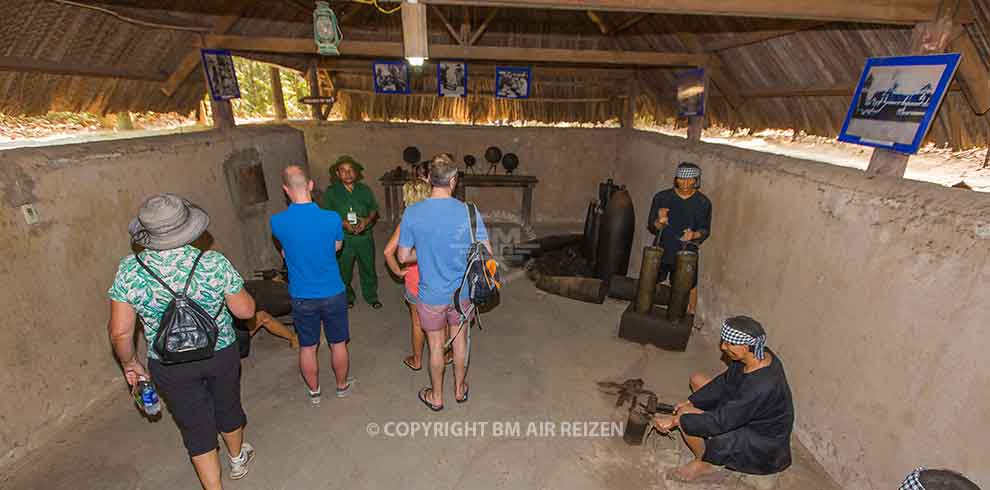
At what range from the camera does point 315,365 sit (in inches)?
118

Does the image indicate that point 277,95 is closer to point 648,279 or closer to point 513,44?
point 513,44

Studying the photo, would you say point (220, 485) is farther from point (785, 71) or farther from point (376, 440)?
point (785, 71)

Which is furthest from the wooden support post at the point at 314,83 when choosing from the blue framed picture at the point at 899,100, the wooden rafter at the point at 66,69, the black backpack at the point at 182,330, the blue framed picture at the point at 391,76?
the blue framed picture at the point at 899,100

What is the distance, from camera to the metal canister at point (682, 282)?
12.3 ft

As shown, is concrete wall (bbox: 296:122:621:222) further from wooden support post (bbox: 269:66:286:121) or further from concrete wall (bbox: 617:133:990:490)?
concrete wall (bbox: 617:133:990:490)

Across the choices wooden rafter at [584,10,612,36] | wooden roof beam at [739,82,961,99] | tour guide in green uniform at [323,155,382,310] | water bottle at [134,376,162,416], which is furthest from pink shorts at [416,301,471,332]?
wooden rafter at [584,10,612,36]

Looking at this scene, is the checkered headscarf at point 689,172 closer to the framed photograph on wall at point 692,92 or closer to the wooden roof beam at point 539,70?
the framed photograph on wall at point 692,92

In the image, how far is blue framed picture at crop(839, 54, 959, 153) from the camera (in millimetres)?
2438

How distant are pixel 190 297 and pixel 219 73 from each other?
4.32 meters

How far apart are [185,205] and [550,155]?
6761 mm

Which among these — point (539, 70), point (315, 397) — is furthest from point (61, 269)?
point (539, 70)

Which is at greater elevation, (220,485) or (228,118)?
(228,118)

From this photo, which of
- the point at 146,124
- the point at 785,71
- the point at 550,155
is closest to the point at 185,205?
the point at 146,124

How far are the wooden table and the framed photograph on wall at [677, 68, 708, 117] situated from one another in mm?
2624
